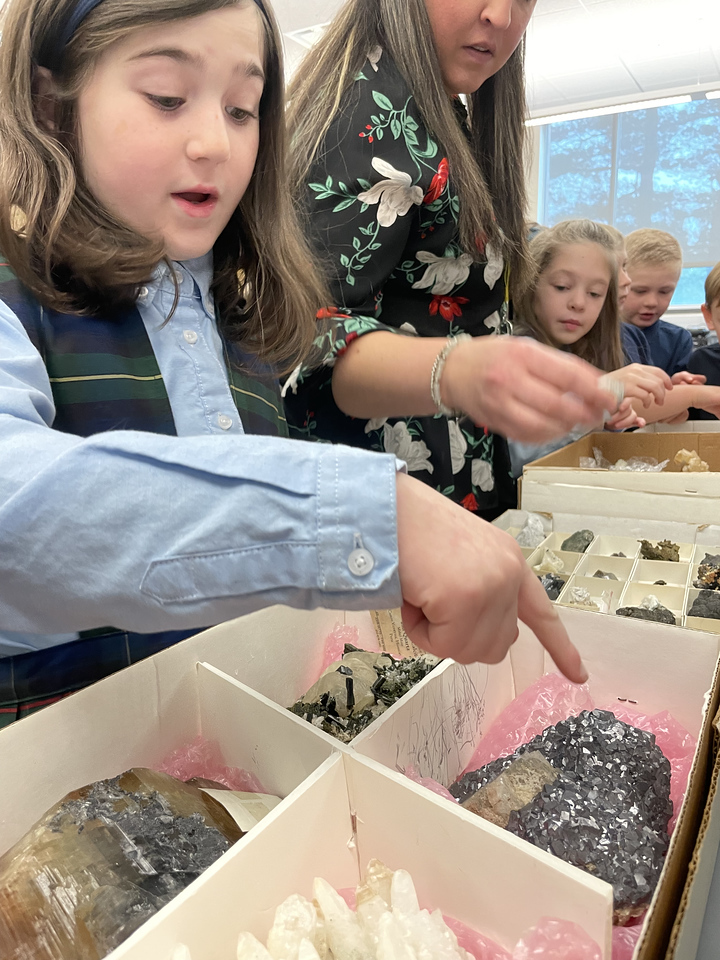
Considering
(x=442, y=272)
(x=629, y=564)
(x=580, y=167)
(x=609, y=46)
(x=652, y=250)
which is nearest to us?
(x=442, y=272)

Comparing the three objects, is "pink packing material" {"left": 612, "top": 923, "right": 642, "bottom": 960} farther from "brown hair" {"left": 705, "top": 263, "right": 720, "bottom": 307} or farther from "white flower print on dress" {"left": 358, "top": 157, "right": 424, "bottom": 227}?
"brown hair" {"left": 705, "top": 263, "right": 720, "bottom": 307}

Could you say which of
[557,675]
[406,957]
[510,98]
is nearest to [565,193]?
[510,98]

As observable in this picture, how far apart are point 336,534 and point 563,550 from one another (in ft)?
3.26

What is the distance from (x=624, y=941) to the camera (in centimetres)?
54

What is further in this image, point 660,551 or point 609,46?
point 609,46

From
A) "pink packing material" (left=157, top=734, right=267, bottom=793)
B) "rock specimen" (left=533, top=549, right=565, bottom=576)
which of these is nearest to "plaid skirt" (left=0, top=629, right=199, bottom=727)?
"pink packing material" (left=157, top=734, right=267, bottom=793)

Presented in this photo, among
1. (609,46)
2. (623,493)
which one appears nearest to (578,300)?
(623,493)

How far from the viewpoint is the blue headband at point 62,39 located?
667mm

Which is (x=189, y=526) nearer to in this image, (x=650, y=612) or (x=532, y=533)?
(x=650, y=612)

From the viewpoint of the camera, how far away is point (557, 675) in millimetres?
875

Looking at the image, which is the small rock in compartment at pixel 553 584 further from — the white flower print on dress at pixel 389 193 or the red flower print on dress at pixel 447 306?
the white flower print on dress at pixel 389 193

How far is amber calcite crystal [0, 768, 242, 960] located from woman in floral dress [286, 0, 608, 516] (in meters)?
0.53

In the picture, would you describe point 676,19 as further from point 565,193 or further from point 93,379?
point 93,379

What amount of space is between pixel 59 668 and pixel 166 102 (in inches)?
23.1
